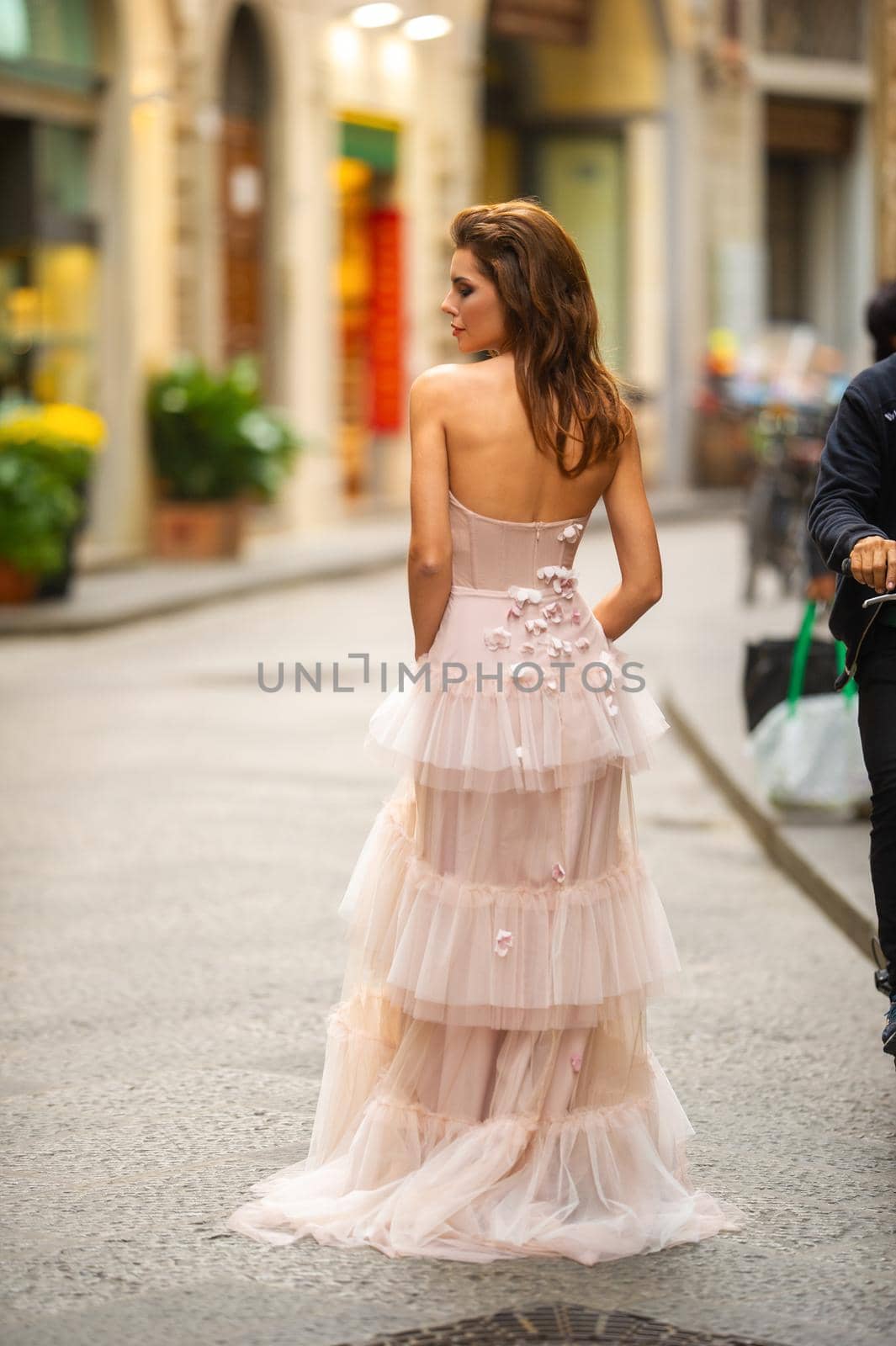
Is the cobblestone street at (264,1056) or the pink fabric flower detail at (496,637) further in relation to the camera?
the pink fabric flower detail at (496,637)

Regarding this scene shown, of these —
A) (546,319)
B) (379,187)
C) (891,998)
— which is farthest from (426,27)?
(546,319)

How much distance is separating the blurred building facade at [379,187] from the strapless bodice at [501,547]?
22.2 ft

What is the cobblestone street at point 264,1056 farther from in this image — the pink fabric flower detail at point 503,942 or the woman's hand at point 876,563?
the woman's hand at point 876,563

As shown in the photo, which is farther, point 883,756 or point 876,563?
point 883,756

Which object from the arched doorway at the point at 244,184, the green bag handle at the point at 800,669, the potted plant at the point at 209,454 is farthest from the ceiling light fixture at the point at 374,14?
the green bag handle at the point at 800,669

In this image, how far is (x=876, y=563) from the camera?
4.55 m

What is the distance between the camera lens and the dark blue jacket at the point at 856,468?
4.89 m

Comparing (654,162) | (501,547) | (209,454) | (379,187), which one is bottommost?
(209,454)

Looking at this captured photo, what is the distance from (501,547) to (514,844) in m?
0.55

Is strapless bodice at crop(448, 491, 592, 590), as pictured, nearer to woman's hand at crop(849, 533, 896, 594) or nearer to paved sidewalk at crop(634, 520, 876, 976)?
woman's hand at crop(849, 533, 896, 594)

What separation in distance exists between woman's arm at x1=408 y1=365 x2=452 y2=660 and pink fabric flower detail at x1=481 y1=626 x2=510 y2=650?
0.14 m

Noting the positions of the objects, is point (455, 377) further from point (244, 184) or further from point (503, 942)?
point (244, 184)

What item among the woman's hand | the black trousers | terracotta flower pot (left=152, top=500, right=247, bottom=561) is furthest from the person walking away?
terracotta flower pot (left=152, top=500, right=247, bottom=561)

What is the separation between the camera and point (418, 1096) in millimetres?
4352
